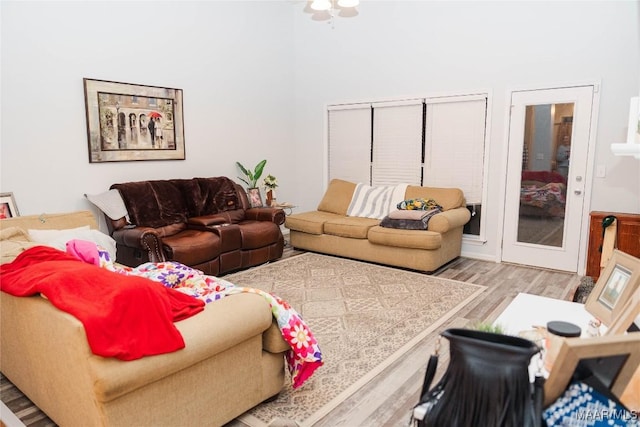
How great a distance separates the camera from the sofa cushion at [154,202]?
14.4ft

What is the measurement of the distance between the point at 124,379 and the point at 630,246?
4230 mm

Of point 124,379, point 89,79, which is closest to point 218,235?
point 89,79

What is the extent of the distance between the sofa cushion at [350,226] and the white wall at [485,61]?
4.46ft

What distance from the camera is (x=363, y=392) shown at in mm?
2432

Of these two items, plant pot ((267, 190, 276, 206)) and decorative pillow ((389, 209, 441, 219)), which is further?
plant pot ((267, 190, 276, 206))

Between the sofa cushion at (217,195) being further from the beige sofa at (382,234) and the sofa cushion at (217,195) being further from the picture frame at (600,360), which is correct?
the picture frame at (600,360)

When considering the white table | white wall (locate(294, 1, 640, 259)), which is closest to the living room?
white wall (locate(294, 1, 640, 259))

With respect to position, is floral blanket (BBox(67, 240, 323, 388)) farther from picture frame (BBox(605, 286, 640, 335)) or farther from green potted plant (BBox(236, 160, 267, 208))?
green potted plant (BBox(236, 160, 267, 208))

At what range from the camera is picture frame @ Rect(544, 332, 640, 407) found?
0.94 m

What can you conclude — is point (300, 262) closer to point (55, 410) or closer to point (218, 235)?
point (218, 235)

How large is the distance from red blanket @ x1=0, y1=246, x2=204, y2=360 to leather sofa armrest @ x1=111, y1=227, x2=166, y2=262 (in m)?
1.85

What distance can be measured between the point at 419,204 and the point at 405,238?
2.03ft

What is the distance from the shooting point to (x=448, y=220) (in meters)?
4.62

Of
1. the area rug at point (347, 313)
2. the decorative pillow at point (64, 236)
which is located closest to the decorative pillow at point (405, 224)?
the area rug at point (347, 313)
